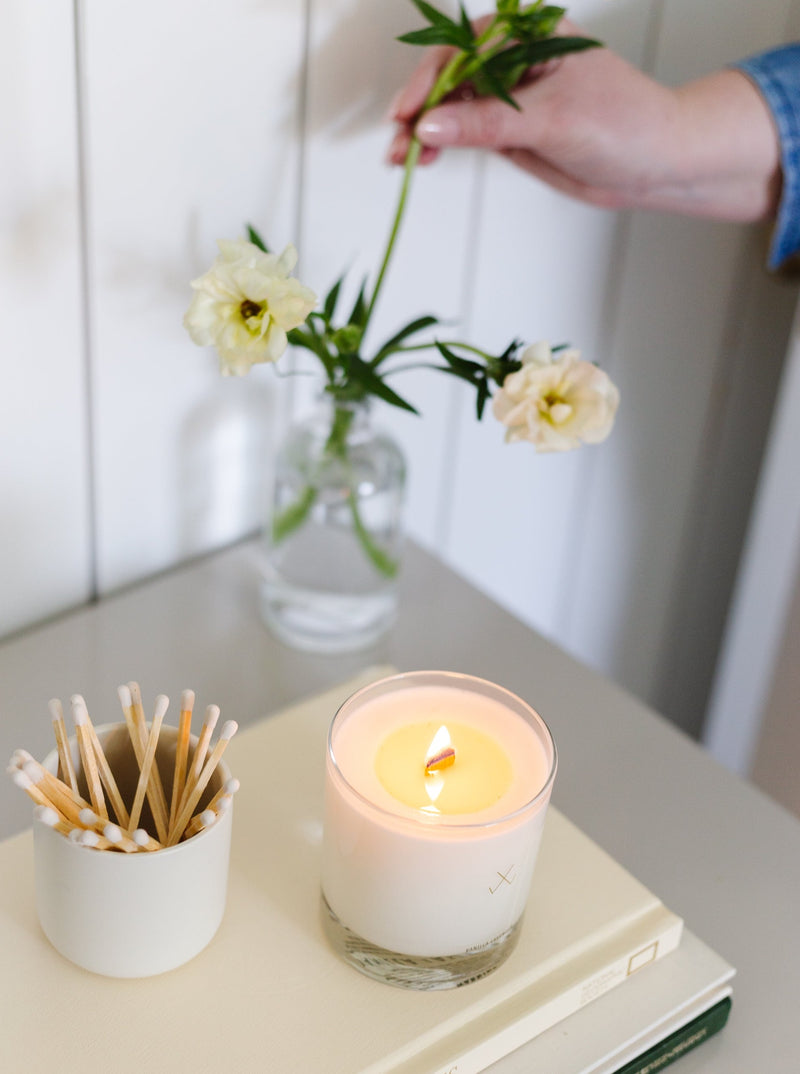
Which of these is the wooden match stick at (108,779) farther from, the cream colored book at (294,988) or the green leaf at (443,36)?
the green leaf at (443,36)

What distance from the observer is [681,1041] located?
481 millimetres

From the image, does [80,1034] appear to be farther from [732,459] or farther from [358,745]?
[732,459]

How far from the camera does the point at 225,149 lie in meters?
0.68

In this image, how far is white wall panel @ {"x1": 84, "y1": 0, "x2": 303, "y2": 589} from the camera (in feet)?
2.07

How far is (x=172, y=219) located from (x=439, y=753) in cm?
40

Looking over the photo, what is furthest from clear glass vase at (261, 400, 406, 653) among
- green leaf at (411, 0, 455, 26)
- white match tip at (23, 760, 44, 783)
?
white match tip at (23, 760, 44, 783)

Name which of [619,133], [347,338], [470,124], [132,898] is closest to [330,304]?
[347,338]

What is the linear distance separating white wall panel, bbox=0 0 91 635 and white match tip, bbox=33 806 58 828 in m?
0.32

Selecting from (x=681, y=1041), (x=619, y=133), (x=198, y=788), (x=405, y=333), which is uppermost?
(x=619, y=133)

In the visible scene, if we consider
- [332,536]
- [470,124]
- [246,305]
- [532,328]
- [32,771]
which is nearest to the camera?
[32,771]

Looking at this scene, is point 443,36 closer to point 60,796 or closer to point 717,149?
point 717,149

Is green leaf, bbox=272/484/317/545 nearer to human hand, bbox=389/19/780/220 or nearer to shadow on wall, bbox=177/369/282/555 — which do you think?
Result: shadow on wall, bbox=177/369/282/555

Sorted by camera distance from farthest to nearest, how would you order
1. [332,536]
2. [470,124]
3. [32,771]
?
[332,536] < [470,124] < [32,771]

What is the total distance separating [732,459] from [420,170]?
512 mm
